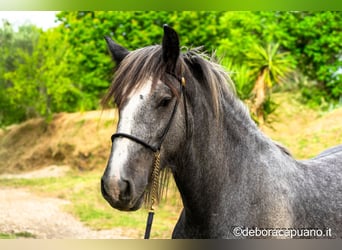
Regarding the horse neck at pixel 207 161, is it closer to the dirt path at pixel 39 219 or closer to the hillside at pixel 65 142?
the dirt path at pixel 39 219

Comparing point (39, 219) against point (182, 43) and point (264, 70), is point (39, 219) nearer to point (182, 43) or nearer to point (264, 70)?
point (182, 43)

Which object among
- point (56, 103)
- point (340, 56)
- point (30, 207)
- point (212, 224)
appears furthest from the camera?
point (56, 103)

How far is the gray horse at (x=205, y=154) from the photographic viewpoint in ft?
5.65

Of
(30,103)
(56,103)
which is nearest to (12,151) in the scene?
(30,103)

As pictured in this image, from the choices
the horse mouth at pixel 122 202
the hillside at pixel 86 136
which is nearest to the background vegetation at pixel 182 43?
the hillside at pixel 86 136

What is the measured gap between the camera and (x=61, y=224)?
20.9ft

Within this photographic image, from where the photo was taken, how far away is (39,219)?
21.5ft

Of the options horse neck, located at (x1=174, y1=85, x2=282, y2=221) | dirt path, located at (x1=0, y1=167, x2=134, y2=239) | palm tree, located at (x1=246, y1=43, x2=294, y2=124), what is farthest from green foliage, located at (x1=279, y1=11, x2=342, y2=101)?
horse neck, located at (x1=174, y1=85, x2=282, y2=221)

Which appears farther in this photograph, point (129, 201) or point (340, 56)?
point (340, 56)

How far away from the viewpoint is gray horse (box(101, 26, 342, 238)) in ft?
5.65

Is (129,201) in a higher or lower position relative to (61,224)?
higher

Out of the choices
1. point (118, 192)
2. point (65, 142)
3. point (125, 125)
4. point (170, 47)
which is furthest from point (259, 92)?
point (65, 142)

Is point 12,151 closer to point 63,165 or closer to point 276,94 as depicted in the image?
point 63,165

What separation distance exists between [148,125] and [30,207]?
5.91 meters
